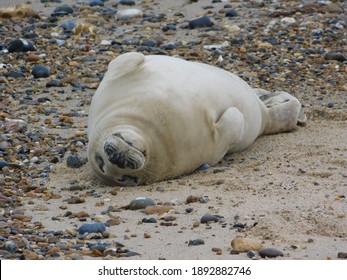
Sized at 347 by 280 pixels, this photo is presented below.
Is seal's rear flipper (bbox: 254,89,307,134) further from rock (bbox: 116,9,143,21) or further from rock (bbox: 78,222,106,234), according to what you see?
rock (bbox: 116,9,143,21)

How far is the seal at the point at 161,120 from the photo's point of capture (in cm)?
582

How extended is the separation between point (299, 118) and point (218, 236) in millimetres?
2617

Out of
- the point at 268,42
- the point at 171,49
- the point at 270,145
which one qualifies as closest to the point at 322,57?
the point at 268,42

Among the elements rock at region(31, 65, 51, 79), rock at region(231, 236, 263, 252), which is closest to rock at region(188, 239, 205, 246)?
rock at region(231, 236, 263, 252)

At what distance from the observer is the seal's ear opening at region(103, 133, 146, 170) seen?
569 centimetres

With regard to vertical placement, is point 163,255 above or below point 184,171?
above

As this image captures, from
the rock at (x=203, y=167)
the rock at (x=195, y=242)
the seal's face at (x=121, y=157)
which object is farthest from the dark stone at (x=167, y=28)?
the rock at (x=195, y=242)

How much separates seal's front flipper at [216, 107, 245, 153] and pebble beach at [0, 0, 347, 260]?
0.59ft

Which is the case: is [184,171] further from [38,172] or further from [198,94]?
[38,172]

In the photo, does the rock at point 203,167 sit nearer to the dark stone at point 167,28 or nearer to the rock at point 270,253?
the rock at point 270,253

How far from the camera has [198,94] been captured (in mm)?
6184

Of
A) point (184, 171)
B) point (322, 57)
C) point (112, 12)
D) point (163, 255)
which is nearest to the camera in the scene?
point (163, 255)

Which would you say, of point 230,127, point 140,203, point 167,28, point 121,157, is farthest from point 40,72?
point 140,203

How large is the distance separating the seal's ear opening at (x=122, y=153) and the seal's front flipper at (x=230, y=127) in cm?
61
